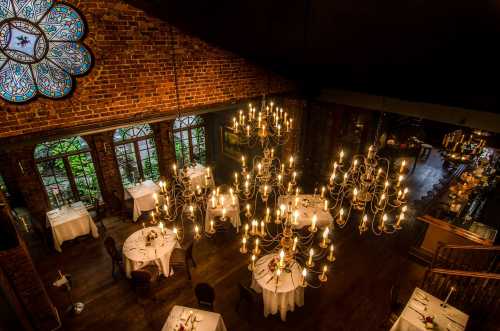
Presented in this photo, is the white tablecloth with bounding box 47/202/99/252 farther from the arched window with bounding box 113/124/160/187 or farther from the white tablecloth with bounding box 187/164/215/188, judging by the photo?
the white tablecloth with bounding box 187/164/215/188

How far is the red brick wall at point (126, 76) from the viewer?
167 inches

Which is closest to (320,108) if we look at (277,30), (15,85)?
(277,30)

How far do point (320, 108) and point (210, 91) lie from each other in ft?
13.7

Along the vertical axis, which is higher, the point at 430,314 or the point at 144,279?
the point at 430,314

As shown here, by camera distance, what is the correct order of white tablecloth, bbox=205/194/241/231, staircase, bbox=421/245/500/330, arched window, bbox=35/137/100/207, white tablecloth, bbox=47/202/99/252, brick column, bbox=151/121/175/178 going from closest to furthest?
1. staircase, bbox=421/245/500/330
2. white tablecloth, bbox=47/202/99/252
3. white tablecloth, bbox=205/194/241/231
4. arched window, bbox=35/137/100/207
5. brick column, bbox=151/121/175/178

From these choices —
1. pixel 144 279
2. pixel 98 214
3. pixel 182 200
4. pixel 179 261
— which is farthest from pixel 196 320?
pixel 98 214

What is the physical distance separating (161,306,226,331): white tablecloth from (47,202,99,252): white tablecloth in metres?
4.34

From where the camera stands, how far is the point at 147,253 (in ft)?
18.9

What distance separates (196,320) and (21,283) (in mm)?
2977

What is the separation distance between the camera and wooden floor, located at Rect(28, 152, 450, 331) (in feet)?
17.1

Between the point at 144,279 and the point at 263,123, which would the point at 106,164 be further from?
the point at 263,123

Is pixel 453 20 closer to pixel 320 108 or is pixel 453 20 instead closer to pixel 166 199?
pixel 166 199

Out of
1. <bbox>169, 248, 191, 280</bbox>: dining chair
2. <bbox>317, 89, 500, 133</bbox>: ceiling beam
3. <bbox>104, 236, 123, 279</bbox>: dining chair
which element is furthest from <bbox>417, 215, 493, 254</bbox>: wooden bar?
<bbox>104, 236, 123, 279</bbox>: dining chair

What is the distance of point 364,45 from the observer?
2486 mm
